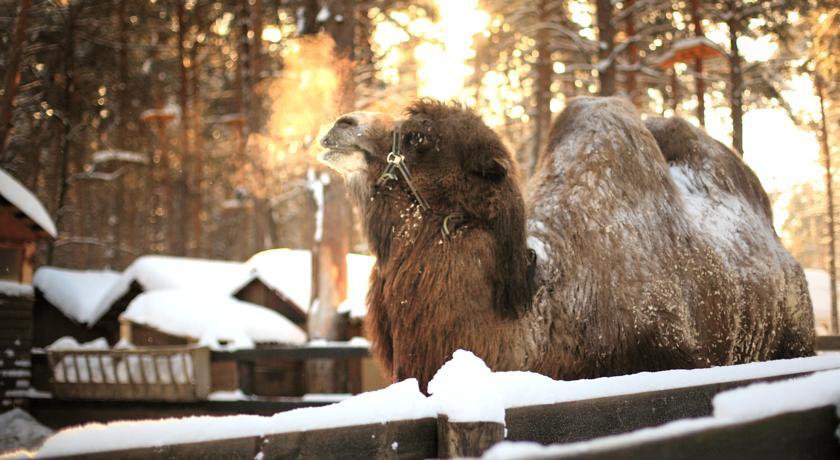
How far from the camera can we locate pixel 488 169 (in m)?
4.76

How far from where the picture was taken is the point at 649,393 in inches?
124

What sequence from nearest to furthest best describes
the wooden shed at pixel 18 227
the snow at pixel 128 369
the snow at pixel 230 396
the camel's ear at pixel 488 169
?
1. the camel's ear at pixel 488 169
2. the snow at pixel 230 396
3. the snow at pixel 128 369
4. the wooden shed at pixel 18 227

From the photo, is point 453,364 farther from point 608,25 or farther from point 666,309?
point 608,25

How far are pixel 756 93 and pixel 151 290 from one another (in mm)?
16570

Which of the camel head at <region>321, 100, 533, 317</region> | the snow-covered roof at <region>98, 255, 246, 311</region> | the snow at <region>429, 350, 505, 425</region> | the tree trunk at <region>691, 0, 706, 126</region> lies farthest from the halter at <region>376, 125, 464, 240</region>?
the snow-covered roof at <region>98, 255, 246, 311</region>

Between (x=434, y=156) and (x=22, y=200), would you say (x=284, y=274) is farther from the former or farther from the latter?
(x=434, y=156)

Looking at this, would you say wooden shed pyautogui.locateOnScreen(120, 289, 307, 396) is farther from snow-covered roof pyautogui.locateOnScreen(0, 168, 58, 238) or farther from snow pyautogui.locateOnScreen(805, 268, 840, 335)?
snow pyautogui.locateOnScreen(805, 268, 840, 335)

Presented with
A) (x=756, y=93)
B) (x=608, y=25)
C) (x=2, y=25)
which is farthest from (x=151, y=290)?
(x=756, y=93)

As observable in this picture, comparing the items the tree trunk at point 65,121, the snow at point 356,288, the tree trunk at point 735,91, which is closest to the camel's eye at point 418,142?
the snow at point 356,288

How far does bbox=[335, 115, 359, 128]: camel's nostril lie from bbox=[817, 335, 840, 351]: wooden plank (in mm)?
7254

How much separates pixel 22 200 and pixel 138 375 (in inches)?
164

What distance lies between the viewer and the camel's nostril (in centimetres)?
477

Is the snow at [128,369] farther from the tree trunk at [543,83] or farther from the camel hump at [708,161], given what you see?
the camel hump at [708,161]

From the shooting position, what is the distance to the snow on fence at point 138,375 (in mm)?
13844
